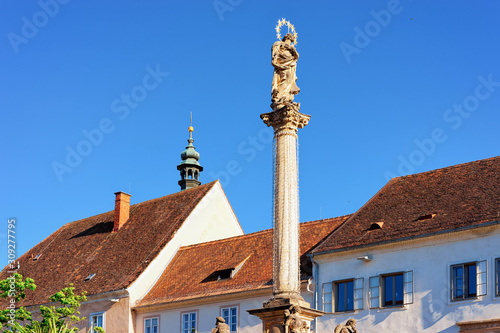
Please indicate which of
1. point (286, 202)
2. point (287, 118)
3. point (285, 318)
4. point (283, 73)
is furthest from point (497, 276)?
point (285, 318)

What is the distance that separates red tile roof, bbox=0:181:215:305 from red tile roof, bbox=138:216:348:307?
1444 millimetres

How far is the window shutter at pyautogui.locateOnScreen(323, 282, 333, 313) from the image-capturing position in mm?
32312

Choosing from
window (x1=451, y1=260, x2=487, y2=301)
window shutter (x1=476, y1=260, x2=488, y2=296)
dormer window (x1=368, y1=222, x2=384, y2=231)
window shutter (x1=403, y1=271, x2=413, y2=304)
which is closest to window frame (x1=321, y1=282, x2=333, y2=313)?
dormer window (x1=368, y1=222, x2=384, y2=231)

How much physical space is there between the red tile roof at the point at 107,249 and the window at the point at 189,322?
362 cm

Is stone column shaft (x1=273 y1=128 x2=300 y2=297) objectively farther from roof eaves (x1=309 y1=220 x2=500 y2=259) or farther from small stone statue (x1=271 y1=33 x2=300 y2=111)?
roof eaves (x1=309 y1=220 x2=500 y2=259)

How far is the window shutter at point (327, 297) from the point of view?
3231 centimetres

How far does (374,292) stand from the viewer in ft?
103

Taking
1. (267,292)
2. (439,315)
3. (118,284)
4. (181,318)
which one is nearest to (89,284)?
(118,284)

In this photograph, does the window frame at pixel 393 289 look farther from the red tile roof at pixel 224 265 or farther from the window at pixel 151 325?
the window at pixel 151 325

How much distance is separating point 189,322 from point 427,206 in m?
12.4

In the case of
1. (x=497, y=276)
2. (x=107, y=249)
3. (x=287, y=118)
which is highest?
(x=287, y=118)

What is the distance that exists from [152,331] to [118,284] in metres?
2.96

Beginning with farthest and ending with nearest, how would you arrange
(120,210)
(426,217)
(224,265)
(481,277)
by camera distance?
1. (120,210)
2. (224,265)
3. (426,217)
4. (481,277)

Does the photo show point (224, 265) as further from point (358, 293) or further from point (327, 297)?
point (358, 293)
